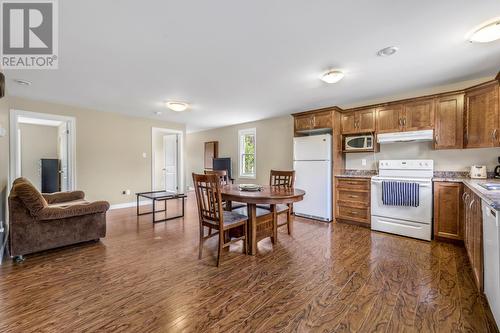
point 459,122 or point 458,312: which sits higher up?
point 459,122

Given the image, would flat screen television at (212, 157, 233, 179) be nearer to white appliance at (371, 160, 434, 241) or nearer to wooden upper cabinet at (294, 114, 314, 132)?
wooden upper cabinet at (294, 114, 314, 132)

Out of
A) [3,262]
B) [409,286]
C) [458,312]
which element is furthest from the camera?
[3,262]

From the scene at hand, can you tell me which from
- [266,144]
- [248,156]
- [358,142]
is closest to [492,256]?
[358,142]

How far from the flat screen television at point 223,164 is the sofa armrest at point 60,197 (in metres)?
3.64

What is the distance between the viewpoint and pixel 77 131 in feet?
15.7

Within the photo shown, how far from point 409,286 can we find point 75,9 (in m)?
3.64

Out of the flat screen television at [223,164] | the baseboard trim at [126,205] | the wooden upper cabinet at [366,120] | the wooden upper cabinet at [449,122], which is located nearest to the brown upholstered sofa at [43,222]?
the baseboard trim at [126,205]

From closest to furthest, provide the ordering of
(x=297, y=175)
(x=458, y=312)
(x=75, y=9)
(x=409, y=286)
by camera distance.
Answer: (x=458, y=312) → (x=75, y=9) → (x=409, y=286) → (x=297, y=175)

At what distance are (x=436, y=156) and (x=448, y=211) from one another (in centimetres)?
95

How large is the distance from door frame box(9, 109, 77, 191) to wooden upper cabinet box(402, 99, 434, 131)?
6.31 meters

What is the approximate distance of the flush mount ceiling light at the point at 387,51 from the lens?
2336mm

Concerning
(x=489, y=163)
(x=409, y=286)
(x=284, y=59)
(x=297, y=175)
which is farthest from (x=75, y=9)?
(x=489, y=163)

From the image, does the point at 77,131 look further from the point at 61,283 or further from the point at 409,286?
the point at 409,286

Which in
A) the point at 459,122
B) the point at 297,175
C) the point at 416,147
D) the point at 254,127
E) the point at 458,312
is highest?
the point at 254,127
